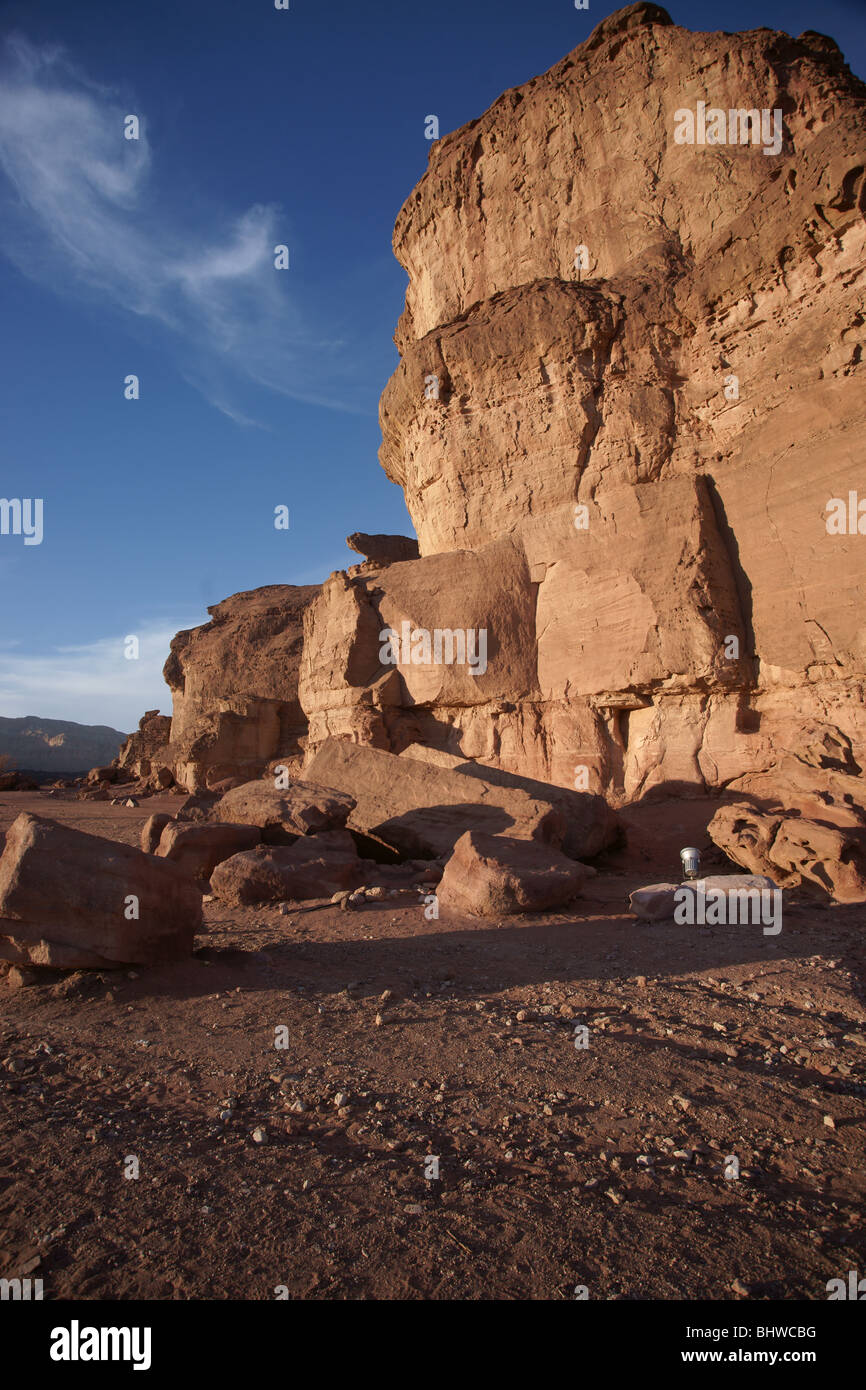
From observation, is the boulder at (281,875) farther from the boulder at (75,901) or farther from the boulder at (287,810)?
the boulder at (75,901)

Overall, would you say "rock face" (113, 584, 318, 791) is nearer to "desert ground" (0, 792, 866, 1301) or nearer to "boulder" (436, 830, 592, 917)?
"boulder" (436, 830, 592, 917)

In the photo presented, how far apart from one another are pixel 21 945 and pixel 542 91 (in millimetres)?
18877

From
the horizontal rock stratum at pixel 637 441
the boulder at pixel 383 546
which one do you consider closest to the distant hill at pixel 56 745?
the boulder at pixel 383 546

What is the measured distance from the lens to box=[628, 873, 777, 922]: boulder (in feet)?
20.6

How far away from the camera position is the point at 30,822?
453cm

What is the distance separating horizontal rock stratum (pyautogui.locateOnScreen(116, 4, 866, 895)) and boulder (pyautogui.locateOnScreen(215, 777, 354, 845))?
466 centimetres

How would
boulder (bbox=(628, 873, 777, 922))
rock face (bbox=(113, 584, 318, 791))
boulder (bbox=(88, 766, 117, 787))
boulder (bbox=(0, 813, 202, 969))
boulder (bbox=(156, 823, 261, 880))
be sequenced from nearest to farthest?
boulder (bbox=(0, 813, 202, 969)) < boulder (bbox=(628, 873, 777, 922)) < boulder (bbox=(156, 823, 261, 880)) < rock face (bbox=(113, 584, 318, 791)) < boulder (bbox=(88, 766, 117, 787))

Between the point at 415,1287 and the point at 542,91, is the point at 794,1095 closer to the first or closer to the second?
the point at 415,1287

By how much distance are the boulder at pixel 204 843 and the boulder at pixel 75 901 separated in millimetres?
2764

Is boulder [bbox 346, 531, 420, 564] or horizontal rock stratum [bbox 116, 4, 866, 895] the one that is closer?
horizontal rock stratum [bbox 116, 4, 866, 895]

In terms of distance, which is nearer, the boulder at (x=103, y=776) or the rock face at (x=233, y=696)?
the rock face at (x=233, y=696)

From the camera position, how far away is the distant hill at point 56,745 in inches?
2704

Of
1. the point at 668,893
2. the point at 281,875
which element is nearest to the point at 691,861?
the point at 668,893

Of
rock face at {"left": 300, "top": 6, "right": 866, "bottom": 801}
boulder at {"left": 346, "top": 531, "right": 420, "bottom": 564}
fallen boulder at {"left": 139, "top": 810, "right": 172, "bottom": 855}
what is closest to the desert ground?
fallen boulder at {"left": 139, "top": 810, "right": 172, "bottom": 855}
